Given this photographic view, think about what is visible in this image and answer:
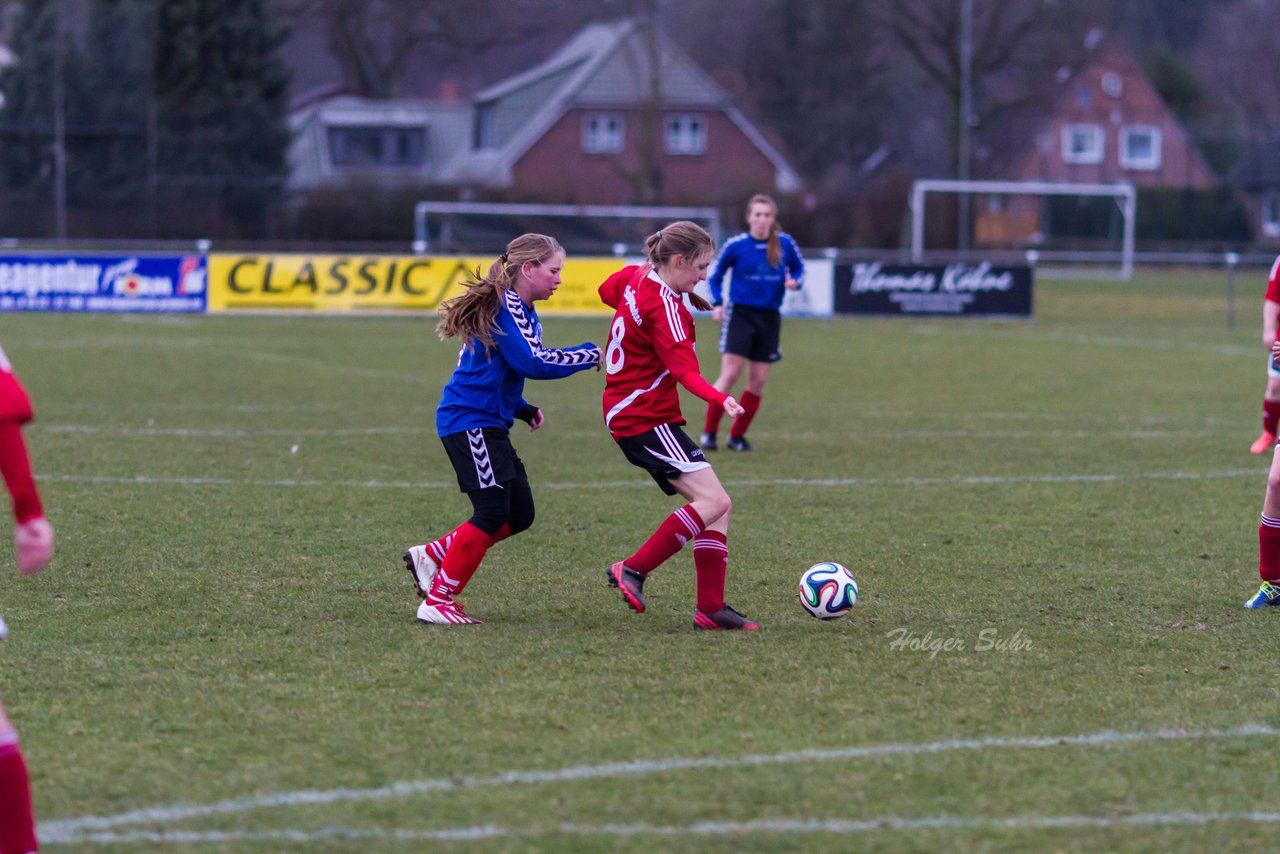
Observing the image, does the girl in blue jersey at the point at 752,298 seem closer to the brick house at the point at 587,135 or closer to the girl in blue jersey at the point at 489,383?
the girl in blue jersey at the point at 489,383

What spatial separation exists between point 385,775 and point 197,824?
0.57m

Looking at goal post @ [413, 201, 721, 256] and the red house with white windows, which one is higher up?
the red house with white windows

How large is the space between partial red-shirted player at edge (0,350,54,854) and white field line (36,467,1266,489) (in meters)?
5.86

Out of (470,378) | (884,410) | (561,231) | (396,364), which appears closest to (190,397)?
(396,364)

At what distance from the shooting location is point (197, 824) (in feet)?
12.5

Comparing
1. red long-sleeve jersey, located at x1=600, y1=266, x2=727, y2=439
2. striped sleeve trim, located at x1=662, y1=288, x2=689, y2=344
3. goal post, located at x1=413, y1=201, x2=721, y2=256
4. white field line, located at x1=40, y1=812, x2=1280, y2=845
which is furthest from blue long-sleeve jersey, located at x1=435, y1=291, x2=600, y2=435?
goal post, located at x1=413, y1=201, x2=721, y2=256

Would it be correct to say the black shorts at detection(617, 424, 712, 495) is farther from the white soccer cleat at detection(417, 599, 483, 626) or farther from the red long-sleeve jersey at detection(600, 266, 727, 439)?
the white soccer cleat at detection(417, 599, 483, 626)

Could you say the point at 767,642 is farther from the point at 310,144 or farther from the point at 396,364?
the point at 310,144

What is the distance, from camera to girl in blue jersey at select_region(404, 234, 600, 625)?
5.87 meters

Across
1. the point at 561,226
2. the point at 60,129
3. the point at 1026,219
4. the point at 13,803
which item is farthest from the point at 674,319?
the point at 1026,219

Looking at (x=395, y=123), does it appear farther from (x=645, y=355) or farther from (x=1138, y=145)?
(x=645, y=355)

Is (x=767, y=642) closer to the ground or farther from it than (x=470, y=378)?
closer to the ground

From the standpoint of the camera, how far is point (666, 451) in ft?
19.6

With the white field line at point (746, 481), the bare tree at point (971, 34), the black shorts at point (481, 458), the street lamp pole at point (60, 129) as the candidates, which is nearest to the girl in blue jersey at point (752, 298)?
the white field line at point (746, 481)
